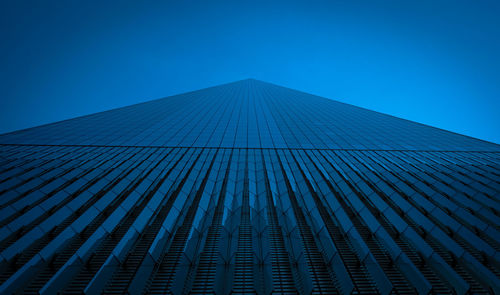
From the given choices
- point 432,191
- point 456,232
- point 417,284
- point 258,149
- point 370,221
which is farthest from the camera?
point 258,149

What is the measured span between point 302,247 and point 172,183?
542 cm

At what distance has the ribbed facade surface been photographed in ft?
13.6

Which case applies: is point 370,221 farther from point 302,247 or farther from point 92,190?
point 92,190

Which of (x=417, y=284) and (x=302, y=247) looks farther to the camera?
(x=302, y=247)

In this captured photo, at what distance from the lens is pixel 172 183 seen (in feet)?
26.2

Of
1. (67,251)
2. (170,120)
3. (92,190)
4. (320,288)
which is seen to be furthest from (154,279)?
(170,120)

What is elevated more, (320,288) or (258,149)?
(258,149)

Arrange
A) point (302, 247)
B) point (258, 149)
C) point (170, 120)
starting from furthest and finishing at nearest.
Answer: point (170, 120), point (258, 149), point (302, 247)

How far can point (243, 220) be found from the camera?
19.4 ft

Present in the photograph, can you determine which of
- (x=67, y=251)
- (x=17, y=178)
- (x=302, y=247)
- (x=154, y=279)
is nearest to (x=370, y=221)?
(x=302, y=247)

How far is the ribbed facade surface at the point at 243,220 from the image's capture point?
414cm

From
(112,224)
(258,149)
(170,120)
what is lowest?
(112,224)

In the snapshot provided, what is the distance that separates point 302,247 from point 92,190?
7322mm

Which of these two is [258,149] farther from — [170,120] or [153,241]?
[170,120]
